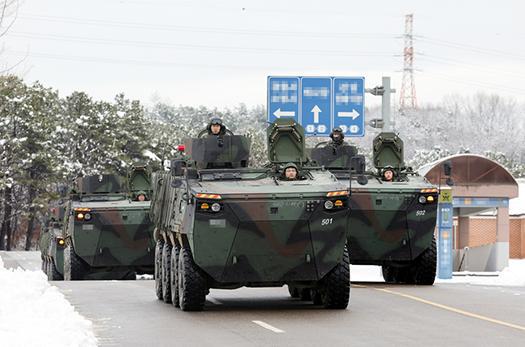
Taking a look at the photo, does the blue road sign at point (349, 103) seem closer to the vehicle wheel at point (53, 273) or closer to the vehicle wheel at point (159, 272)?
the vehicle wheel at point (53, 273)

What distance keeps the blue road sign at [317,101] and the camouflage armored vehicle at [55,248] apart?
25.3ft

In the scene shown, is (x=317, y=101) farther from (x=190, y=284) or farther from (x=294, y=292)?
(x=190, y=284)

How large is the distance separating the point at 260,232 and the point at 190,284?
49.3 inches

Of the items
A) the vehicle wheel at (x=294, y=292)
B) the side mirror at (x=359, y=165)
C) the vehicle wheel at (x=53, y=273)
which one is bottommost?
the vehicle wheel at (x=53, y=273)

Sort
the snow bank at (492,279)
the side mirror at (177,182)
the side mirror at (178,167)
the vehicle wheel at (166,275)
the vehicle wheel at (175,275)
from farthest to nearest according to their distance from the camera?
the snow bank at (492,279)
the vehicle wheel at (166,275)
the side mirror at (178,167)
the vehicle wheel at (175,275)
the side mirror at (177,182)

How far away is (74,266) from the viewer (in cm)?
3106

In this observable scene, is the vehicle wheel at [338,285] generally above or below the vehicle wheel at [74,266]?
above

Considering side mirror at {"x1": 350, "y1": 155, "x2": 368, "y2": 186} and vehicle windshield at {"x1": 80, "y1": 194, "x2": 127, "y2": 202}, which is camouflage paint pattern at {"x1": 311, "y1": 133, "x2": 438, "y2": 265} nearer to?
side mirror at {"x1": 350, "y1": 155, "x2": 368, "y2": 186}

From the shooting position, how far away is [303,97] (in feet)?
124

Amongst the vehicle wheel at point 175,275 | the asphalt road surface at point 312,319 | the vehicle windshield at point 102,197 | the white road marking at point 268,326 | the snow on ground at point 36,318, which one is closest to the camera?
the snow on ground at point 36,318

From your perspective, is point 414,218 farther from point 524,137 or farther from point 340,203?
point 524,137

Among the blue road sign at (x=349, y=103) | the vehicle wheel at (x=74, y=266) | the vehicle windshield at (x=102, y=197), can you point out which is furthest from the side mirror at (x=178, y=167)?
the blue road sign at (x=349, y=103)

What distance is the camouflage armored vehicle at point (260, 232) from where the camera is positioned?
16672 mm

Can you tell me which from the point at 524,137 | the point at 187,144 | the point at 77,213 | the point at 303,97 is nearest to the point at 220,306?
the point at 187,144
